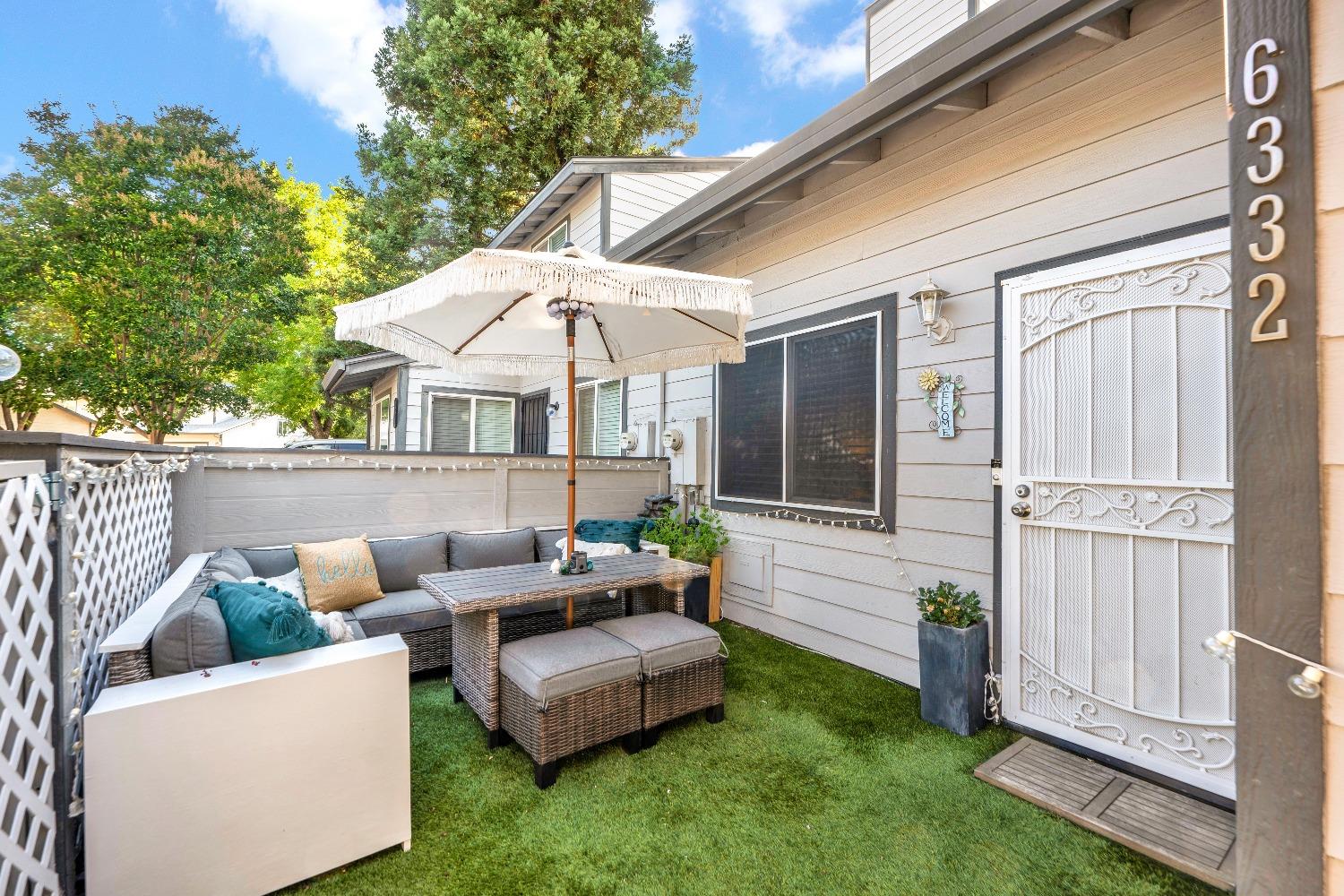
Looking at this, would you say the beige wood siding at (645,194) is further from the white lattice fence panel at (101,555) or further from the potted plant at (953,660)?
the potted plant at (953,660)

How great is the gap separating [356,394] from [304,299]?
18.9ft

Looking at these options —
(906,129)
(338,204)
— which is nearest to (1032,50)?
(906,129)

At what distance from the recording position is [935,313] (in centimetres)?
323

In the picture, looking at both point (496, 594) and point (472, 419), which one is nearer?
point (496, 594)

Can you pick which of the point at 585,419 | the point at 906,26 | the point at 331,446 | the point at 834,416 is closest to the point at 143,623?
the point at 834,416

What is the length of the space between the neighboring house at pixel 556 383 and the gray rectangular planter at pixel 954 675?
3373 mm

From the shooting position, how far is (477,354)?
375cm

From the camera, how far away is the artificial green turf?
189cm

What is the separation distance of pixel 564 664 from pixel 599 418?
14.9ft

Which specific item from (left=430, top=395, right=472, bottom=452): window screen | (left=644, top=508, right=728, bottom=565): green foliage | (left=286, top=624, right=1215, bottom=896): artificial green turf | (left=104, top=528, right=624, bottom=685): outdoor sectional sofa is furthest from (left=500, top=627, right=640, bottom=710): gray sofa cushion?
(left=430, top=395, right=472, bottom=452): window screen

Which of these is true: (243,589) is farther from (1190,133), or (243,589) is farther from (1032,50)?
(1190,133)

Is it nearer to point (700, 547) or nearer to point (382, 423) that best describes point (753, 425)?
point (700, 547)

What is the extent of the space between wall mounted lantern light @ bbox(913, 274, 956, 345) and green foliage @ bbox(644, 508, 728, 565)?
228cm

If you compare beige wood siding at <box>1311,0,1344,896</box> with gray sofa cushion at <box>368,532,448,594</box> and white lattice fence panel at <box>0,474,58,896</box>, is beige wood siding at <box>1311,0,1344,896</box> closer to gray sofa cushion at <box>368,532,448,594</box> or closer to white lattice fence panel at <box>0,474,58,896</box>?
white lattice fence panel at <box>0,474,58,896</box>
